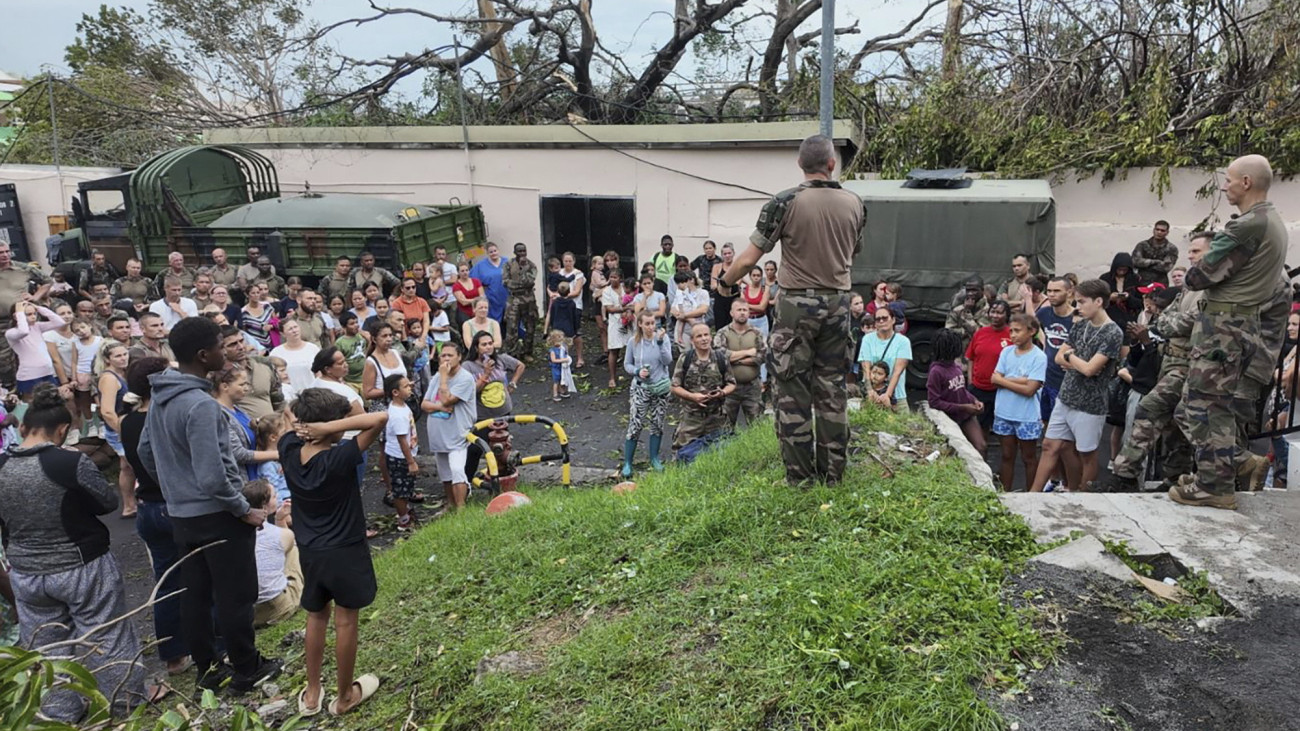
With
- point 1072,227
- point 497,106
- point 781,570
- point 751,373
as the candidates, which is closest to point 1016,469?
point 751,373

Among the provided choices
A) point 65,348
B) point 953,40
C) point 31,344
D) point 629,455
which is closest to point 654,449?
point 629,455

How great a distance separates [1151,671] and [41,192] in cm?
2430

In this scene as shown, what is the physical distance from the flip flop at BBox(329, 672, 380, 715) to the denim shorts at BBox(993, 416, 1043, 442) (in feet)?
18.3

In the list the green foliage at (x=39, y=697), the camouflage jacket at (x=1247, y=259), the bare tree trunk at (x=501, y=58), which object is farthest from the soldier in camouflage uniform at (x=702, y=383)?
the bare tree trunk at (x=501, y=58)

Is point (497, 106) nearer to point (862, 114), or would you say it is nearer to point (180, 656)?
point (862, 114)

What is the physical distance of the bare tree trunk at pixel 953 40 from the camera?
611 inches

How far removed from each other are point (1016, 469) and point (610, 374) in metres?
5.68

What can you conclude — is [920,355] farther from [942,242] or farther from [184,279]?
[184,279]

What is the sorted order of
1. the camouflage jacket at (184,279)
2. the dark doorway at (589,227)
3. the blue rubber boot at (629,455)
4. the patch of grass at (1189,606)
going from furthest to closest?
1. the dark doorway at (589,227)
2. the camouflage jacket at (184,279)
3. the blue rubber boot at (629,455)
4. the patch of grass at (1189,606)

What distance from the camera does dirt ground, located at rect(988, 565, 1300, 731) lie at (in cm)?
319

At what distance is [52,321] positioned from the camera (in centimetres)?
906

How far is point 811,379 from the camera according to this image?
4996 mm

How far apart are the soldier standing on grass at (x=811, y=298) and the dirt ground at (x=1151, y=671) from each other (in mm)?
1437

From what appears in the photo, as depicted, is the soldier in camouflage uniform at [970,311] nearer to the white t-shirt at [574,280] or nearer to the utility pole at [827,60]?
the utility pole at [827,60]
